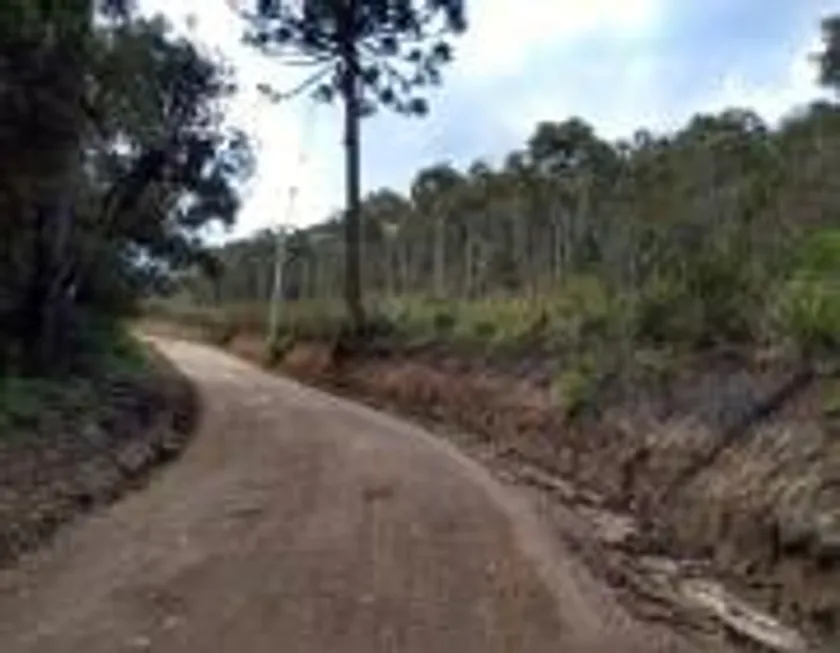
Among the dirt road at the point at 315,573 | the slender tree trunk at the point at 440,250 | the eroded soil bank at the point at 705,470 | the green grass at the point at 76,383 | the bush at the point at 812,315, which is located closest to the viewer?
the dirt road at the point at 315,573

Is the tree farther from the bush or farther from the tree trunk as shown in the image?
the bush

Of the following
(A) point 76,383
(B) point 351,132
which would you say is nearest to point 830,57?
(B) point 351,132

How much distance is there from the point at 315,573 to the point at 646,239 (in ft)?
46.3

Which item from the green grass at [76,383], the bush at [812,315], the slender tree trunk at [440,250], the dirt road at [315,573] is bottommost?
the dirt road at [315,573]

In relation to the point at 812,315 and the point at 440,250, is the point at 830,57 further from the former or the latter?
the point at 812,315

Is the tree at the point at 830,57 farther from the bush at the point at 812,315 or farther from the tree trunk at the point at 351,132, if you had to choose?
the bush at the point at 812,315

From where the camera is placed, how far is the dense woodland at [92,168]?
22.9 meters

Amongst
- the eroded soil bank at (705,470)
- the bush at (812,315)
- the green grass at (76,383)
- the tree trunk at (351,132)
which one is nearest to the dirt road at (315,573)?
the eroded soil bank at (705,470)

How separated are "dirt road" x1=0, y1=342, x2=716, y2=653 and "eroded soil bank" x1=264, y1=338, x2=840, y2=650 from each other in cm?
92

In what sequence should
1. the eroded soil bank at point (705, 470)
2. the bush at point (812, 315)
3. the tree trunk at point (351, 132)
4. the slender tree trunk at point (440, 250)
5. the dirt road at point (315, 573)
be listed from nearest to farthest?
the dirt road at point (315, 573) < the eroded soil bank at point (705, 470) < the bush at point (812, 315) < the tree trunk at point (351, 132) < the slender tree trunk at point (440, 250)

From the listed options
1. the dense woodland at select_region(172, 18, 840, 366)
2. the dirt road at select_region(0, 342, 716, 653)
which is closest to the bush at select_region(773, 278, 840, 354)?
the dense woodland at select_region(172, 18, 840, 366)

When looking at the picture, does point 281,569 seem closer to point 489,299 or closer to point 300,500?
point 300,500

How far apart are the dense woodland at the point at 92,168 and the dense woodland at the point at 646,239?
565 cm

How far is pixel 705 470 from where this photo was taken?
18.1 meters
